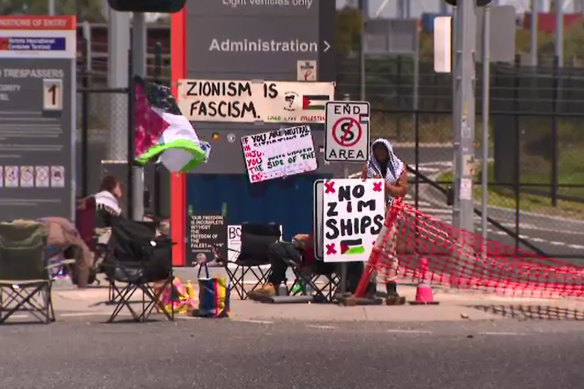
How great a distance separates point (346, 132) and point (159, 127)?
2212 millimetres

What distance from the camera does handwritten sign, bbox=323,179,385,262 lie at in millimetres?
14305

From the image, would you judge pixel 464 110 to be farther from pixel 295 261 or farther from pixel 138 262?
pixel 138 262

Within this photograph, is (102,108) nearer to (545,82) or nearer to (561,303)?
(545,82)

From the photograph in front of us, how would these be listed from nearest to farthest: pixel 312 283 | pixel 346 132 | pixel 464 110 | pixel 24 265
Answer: pixel 24 265 < pixel 312 283 < pixel 346 132 < pixel 464 110

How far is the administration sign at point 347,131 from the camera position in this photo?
1517 cm

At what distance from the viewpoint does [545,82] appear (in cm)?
3934

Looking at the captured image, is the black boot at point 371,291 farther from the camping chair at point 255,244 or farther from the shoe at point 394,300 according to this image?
the camping chair at point 255,244

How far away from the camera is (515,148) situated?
68.3 ft

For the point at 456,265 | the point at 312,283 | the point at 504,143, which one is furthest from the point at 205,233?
the point at 504,143

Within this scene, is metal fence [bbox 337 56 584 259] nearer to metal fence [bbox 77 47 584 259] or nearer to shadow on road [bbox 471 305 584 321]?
metal fence [bbox 77 47 584 259]

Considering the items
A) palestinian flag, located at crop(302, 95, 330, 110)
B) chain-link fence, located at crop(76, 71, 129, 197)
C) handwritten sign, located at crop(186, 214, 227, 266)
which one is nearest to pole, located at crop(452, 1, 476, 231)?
palestinian flag, located at crop(302, 95, 330, 110)

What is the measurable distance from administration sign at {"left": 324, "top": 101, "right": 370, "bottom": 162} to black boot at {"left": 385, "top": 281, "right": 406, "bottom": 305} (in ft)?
5.17

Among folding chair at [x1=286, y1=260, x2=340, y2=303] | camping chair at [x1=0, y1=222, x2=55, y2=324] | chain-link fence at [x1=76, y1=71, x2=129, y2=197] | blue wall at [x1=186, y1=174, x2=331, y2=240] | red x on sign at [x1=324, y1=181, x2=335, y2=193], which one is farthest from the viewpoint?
chain-link fence at [x1=76, y1=71, x2=129, y2=197]

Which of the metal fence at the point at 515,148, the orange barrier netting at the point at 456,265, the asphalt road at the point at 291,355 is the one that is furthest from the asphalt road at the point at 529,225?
the asphalt road at the point at 291,355
